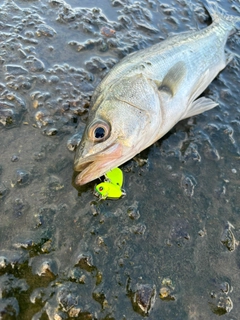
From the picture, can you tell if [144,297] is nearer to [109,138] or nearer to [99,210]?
[99,210]

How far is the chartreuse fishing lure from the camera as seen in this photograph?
10.1ft

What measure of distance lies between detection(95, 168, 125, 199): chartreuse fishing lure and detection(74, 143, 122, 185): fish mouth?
0.12m

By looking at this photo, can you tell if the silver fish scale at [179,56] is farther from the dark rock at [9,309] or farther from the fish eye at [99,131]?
the dark rock at [9,309]

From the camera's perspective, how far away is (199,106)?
13.1 ft

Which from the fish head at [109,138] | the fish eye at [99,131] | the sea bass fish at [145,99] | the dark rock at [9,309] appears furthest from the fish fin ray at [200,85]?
the dark rock at [9,309]

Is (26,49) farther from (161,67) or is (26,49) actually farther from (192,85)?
(192,85)

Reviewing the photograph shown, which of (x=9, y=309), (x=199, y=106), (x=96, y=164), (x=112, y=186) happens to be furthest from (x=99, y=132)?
(x=9, y=309)

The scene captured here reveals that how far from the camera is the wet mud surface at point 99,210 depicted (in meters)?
2.66

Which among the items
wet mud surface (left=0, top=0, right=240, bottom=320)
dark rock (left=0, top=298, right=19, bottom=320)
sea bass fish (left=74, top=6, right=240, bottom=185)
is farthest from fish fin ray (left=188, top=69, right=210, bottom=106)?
dark rock (left=0, top=298, right=19, bottom=320)

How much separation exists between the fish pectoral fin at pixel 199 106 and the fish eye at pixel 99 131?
121cm

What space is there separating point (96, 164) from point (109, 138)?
0.29 meters

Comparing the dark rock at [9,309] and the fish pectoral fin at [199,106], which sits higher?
the fish pectoral fin at [199,106]

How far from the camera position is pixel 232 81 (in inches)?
182

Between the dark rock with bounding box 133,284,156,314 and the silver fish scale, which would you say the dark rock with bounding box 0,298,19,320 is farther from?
the silver fish scale
